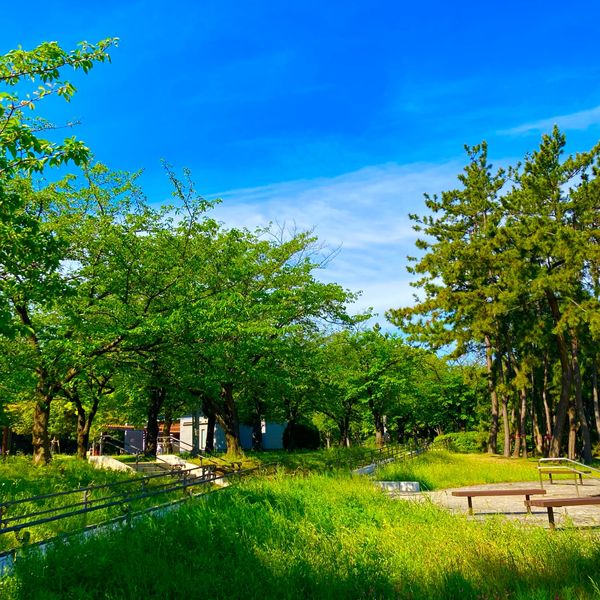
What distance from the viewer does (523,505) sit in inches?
617

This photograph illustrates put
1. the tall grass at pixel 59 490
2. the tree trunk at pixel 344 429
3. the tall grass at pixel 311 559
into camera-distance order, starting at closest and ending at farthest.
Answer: the tall grass at pixel 311 559 → the tall grass at pixel 59 490 → the tree trunk at pixel 344 429

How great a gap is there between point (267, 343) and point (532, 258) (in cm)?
1766

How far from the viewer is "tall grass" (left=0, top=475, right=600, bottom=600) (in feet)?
20.9

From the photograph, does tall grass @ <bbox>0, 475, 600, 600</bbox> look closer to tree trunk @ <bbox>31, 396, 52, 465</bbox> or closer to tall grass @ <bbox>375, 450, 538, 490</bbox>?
tall grass @ <bbox>375, 450, 538, 490</bbox>

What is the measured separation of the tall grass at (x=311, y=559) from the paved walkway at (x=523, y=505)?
2.40 m

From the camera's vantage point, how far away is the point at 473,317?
35.3m

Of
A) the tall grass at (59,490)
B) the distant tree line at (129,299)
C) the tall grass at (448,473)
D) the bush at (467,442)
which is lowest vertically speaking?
the bush at (467,442)

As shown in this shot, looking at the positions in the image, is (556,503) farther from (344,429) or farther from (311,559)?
(344,429)

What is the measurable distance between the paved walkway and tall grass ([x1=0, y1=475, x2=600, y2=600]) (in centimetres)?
240

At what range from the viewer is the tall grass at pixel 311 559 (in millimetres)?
6383

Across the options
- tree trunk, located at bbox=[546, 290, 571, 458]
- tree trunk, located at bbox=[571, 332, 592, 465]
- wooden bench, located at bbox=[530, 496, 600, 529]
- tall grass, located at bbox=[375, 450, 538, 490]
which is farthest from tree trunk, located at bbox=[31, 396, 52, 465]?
tree trunk, located at bbox=[571, 332, 592, 465]

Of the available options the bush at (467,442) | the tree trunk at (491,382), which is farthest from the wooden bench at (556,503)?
the bush at (467,442)

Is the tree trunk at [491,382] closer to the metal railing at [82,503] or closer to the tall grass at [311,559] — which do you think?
the metal railing at [82,503]

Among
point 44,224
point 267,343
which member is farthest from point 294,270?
point 44,224
